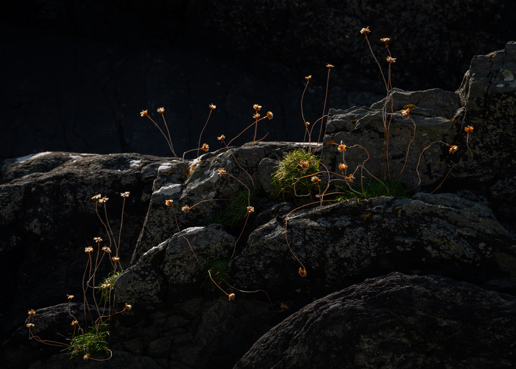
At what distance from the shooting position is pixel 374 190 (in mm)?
3314

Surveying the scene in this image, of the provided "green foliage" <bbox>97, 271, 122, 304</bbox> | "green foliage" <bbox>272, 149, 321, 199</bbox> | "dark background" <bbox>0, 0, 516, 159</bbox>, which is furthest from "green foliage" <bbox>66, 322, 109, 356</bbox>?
"dark background" <bbox>0, 0, 516, 159</bbox>

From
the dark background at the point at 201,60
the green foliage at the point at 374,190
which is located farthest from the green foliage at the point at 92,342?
the dark background at the point at 201,60

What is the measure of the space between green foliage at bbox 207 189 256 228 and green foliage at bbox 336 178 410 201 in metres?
0.65

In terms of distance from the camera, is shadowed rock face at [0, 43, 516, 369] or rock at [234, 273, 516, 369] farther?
shadowed rock face at [0, 43, 516, 369]

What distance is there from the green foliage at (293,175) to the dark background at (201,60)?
384 cm

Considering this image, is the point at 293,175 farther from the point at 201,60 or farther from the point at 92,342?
the point at 201,60

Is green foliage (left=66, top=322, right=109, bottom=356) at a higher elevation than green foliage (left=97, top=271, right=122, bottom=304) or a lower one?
lower

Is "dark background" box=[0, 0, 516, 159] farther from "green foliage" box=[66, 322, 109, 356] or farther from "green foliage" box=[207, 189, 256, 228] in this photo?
"green foliage" box=[66, 322, 109, 356]

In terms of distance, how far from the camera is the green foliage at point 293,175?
11.6ft

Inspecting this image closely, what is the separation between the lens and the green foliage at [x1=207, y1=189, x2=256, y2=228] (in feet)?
11.5

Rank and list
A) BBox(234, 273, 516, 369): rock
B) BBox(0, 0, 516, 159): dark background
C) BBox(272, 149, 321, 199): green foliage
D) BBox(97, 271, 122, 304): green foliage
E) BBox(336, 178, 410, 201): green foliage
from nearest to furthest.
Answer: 1. BBox(234, 273, 516, 369): rock
2. BBox(336, 178, 410, 201): green foliage
3. BBox(97, 271, 122, 304): green foliage
4. BBox(272, 149, 321, 199): green foliage
5. BBox(0, 0, 516, 159): dark background

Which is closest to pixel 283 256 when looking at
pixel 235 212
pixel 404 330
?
pixel 235 212

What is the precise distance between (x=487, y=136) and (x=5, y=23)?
789 centimetres

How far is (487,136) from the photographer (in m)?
3.36
